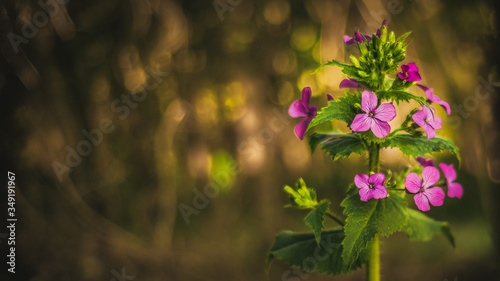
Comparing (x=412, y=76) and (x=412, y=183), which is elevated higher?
(x=412, y=76)

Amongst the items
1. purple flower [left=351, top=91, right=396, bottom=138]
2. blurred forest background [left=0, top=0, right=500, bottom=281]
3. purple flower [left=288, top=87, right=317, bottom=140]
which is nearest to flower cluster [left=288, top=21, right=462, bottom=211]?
purple flower [left=351, top=91, right=396, bottom=138]

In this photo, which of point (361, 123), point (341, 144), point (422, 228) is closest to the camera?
point (361, 123)

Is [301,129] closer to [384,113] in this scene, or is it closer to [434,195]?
[384,113]

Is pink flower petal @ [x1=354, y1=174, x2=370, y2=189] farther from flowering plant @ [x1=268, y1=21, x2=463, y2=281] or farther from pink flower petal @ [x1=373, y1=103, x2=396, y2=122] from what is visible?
pink flower petal @ [x1=373, y1=103, x2=396, y2=122]

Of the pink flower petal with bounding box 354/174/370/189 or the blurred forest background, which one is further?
the blurred forest background

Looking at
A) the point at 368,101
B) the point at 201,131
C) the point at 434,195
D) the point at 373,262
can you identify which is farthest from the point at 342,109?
the point at 201,131

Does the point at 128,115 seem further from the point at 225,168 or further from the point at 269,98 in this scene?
the point at 269,98
